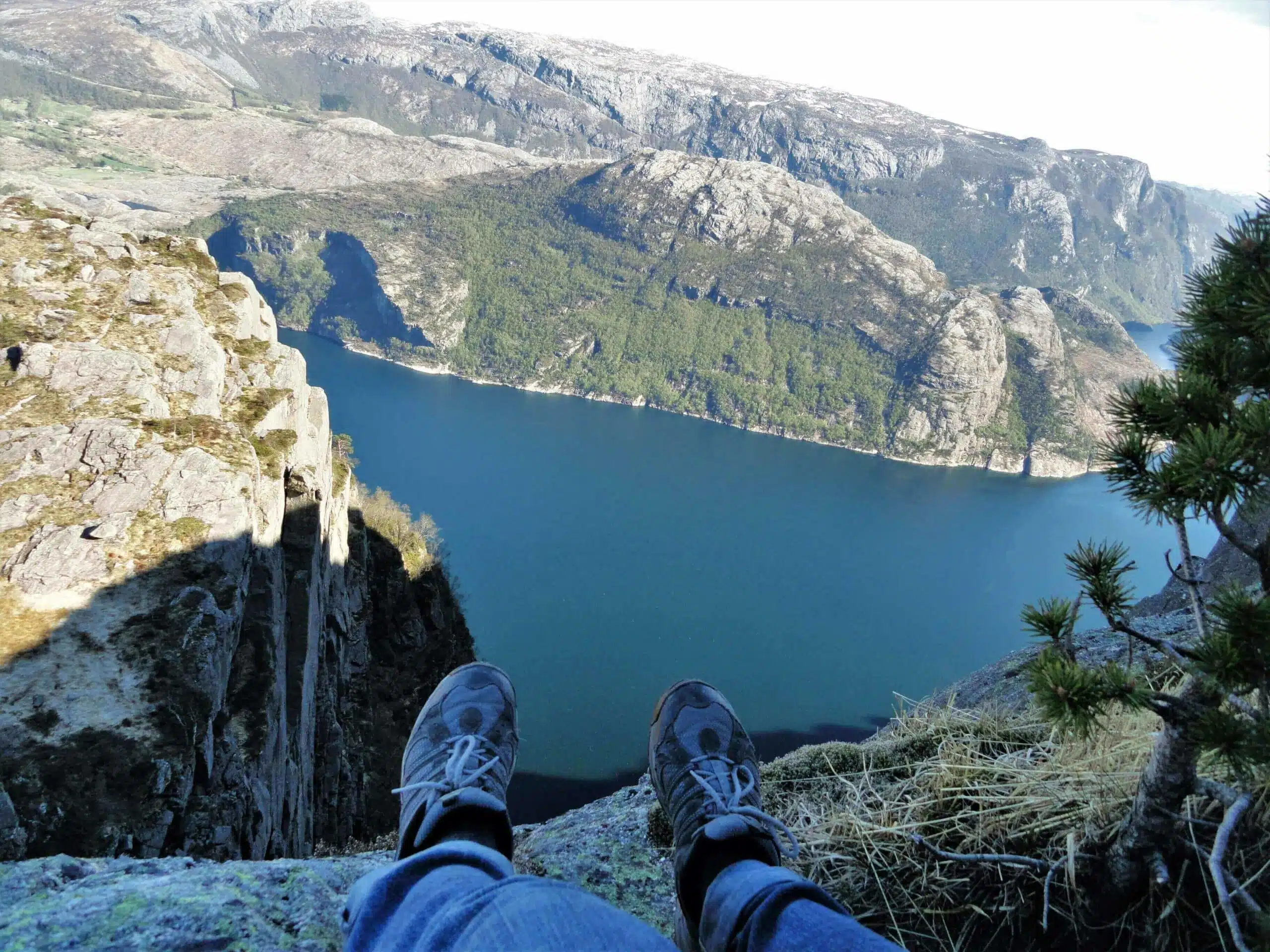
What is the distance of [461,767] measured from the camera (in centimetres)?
300

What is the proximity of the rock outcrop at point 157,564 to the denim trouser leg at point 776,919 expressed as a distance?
246 inches

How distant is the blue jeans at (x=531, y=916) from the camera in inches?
65.9

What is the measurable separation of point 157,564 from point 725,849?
847 centimetres

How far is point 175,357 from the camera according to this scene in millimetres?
11969

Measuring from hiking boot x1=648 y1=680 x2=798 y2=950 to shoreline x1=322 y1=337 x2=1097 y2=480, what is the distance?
114 meters

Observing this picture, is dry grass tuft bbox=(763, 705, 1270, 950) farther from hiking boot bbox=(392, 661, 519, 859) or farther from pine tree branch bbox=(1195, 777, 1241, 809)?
hiking boot bbox=(392, 661, 519, 859)

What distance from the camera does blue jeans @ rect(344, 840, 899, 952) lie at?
167 centimetres

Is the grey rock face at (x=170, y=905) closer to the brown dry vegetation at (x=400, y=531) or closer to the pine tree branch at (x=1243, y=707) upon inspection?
the pine tree branch at (x=1243, y=707)

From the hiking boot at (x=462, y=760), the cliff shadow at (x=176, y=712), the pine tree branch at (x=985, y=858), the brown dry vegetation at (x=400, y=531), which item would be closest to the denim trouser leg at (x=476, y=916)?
the hiking boot at (x=462, y=760)

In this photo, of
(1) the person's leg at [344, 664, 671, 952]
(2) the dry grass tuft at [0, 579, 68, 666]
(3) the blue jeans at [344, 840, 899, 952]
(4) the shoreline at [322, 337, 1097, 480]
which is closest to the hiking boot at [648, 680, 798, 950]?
(3) the blue jeans at [344, 840, 899, 952]

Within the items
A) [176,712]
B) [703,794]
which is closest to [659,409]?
[176,712]

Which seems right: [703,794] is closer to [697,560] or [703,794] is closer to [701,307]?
[697,560]

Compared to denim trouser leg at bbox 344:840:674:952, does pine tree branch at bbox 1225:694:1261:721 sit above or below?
above

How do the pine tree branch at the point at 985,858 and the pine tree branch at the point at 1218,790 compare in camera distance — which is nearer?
the pine tree branch at the point at 1218,790
